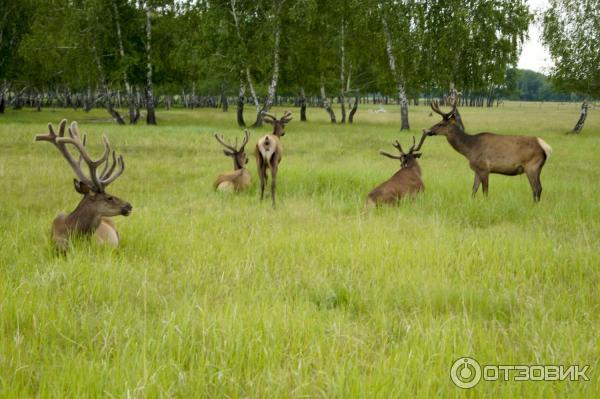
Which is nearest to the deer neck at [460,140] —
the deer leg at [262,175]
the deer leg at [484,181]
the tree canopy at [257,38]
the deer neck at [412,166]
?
the deer leg at [484,181]

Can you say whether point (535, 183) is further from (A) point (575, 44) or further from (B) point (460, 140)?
(A) point (575, 44)

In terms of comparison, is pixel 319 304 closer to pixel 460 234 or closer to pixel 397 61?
pixel 460 234

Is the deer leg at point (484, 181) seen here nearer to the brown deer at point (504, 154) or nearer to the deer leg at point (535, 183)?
the brown deer at point (504, 154)

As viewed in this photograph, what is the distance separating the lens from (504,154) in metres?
7.92

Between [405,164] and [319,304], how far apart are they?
5146mm

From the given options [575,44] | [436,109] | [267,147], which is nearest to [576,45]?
[575,44]

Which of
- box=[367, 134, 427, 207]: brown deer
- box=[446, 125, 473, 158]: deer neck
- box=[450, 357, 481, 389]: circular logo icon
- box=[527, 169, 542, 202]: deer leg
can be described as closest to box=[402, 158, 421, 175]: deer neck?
box=[367, 134, 427, 207]: brown deer

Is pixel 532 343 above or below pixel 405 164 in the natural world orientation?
below

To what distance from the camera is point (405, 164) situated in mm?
8359

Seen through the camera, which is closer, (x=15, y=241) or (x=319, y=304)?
(x=319, y=304)

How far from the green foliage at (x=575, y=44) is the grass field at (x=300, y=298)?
84.2 feet

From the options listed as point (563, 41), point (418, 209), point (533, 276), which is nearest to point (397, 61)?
point (563, 41)

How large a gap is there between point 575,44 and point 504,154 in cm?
2597

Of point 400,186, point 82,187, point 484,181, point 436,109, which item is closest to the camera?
point 82,187
